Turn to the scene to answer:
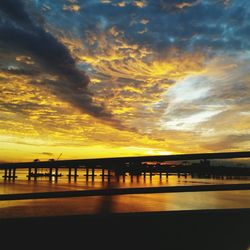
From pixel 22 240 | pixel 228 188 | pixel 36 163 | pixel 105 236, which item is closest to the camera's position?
pixel 22 240

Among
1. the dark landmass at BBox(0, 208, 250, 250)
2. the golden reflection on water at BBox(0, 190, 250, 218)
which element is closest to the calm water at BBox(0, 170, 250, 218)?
the golden reflection on water at BBox(0, 190, 250, 218)

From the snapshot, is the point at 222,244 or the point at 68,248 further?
the point at 222,244

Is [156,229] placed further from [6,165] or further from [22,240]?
[6,165]

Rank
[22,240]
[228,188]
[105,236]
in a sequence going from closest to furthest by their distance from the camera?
[22,240], [105,236], [228,188]

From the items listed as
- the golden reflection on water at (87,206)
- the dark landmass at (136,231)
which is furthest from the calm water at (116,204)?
the dark landmass at (136,231)

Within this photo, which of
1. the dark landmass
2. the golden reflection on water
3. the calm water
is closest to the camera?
the dark landmass

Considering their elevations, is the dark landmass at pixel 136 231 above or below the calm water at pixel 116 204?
above

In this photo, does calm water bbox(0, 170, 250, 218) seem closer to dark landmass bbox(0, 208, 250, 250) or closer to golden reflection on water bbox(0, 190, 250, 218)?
golden reflection on water bbox(0, 190, 250, 218)

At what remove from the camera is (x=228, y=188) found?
2.73 meters

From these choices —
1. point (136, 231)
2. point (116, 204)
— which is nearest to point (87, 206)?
point (116, 204)

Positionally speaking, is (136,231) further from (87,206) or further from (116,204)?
(116,204)

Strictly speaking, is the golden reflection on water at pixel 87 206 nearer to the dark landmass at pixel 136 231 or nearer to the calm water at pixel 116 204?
the calm water at pixel 116 204

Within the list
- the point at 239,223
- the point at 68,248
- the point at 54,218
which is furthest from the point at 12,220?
the point at 239,223

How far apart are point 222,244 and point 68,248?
1.44 meters
